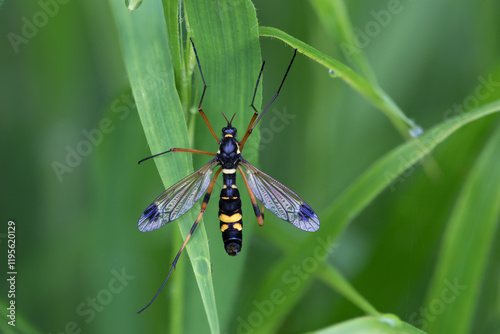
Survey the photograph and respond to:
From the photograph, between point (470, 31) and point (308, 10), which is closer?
point (308, 10)

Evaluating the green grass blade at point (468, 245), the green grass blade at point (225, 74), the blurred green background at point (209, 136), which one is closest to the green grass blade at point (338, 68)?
the green grass blade at point (225, 74)

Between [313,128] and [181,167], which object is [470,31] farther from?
[181,167]

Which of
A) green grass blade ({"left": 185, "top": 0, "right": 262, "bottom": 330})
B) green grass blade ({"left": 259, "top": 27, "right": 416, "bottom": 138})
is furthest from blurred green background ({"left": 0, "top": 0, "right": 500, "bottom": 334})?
green grass blade ({"left": 259, "top": 27, "right": 416, "bottom": 138})

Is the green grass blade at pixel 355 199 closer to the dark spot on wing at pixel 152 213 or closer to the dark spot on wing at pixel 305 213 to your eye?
the dark spot on wing at pixel 305 213

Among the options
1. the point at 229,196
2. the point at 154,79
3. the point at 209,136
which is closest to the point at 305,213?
the point at 229,196

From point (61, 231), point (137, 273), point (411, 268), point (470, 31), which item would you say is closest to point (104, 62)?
point (61, 231)

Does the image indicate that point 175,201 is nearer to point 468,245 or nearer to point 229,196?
point 229,196
